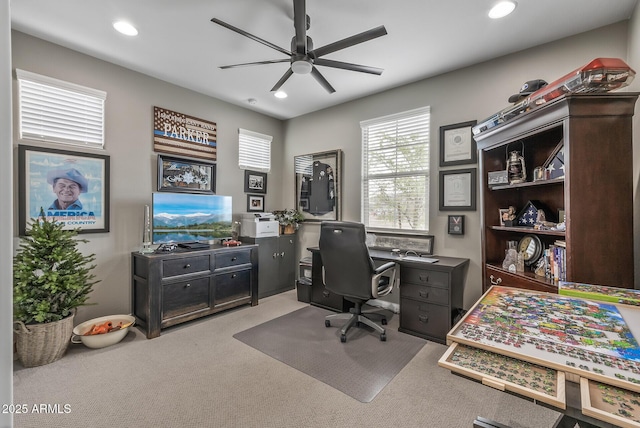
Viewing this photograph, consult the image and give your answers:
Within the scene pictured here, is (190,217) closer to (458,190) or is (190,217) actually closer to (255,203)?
(255,203)

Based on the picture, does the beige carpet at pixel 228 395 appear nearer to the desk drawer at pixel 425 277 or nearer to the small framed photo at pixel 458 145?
the desk drawer at pixel 425 277

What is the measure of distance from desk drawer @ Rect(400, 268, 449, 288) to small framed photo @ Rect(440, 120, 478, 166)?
1.26 meters

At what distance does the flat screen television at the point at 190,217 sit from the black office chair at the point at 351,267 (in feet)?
5.24

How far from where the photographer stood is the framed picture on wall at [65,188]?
2.54 metres

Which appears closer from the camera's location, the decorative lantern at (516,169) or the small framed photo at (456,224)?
the decorative lantern at (516,169)

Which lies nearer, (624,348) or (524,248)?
(624,348)

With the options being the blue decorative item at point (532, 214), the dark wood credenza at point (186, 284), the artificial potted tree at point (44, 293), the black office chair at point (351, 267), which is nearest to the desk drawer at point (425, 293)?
the black office chair at point (351, 267)

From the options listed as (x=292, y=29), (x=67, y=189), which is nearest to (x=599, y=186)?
(x=292, y=29)

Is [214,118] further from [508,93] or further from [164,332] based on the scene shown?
[508,93]

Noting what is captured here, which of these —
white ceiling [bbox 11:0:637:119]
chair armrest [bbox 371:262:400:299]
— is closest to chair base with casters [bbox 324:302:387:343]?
chair armrest [bbox 371:262:400:299]

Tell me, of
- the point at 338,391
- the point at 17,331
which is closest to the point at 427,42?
the point at 338,391

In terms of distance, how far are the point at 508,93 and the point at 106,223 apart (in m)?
4.33

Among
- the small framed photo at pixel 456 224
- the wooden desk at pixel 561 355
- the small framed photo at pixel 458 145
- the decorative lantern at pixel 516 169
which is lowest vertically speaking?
the wooden desk at pixel 561 355

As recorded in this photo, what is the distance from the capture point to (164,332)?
9.60ft
